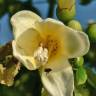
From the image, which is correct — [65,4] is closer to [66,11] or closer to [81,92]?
[66,11]

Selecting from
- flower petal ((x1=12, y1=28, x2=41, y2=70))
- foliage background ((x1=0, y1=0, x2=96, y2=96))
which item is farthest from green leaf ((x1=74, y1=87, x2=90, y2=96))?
flower petal ((x1=12, y1=28, x2=41, y2=70))

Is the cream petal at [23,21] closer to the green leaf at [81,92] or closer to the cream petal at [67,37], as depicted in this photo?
the cream petal at [67,37]

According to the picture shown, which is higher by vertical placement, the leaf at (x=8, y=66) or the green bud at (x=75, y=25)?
the green bud at (x=75, y=25)

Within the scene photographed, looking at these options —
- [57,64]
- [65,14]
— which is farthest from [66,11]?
[57,64]

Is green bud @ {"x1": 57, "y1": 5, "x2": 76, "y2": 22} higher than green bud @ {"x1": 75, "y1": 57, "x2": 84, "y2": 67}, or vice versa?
green bud @ {"x1": 57, "y1": 5, "x2": 76, "y2": 22}

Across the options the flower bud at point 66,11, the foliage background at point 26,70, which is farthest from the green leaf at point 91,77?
the flower bud at point 66,11

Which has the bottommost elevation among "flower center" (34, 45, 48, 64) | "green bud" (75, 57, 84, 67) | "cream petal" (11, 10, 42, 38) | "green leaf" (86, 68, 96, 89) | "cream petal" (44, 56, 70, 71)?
"green leaf" (86, 68, 96, 89)

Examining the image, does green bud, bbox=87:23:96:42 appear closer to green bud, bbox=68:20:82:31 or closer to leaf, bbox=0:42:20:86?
green bud, bbox=68:20:82:31

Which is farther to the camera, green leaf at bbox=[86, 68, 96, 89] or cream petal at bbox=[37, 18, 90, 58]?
green leaf at bbox=[86, 68, 96, 89]
